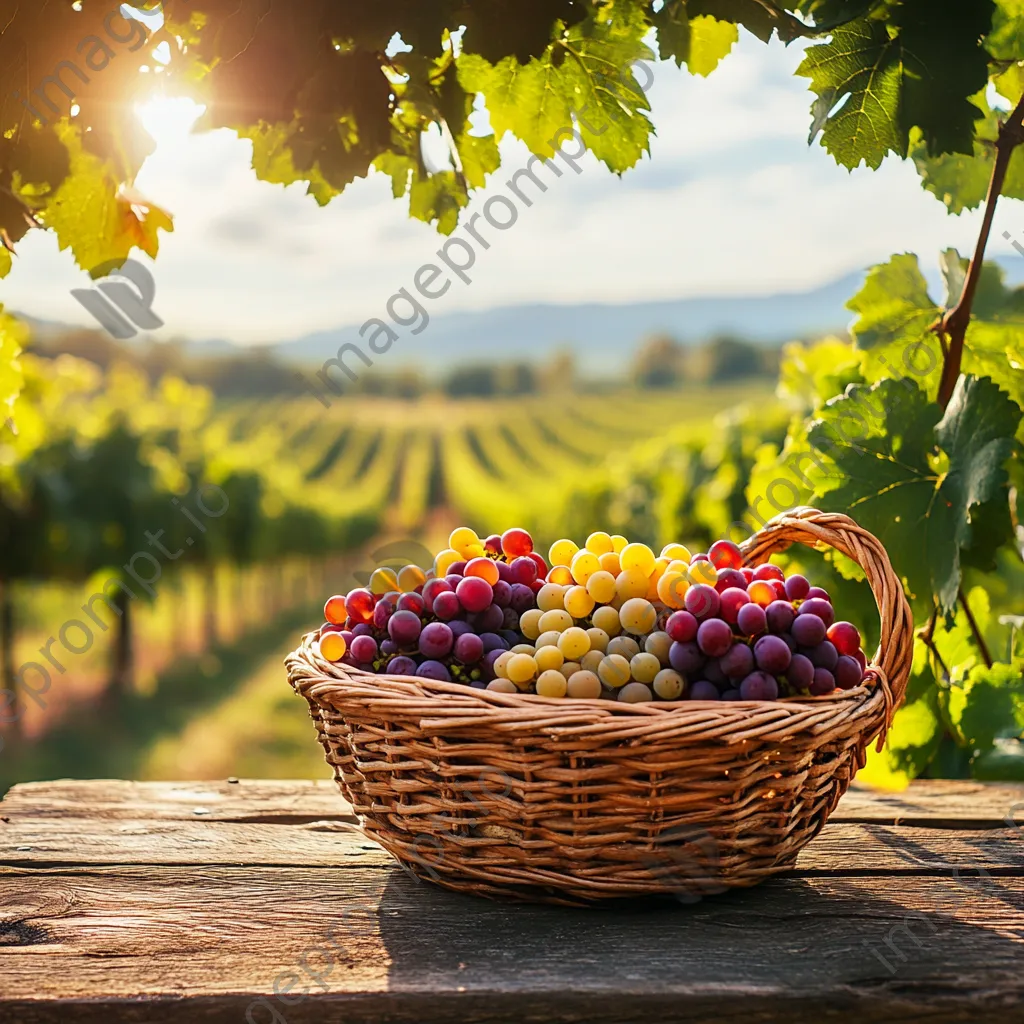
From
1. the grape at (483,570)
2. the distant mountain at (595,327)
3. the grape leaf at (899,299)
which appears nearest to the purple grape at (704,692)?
the grape at (483,570)

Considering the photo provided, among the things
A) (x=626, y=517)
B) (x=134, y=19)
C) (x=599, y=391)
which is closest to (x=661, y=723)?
(x=134, y=19)

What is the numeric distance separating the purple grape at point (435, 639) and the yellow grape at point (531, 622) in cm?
10

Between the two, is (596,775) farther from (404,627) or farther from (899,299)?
(899,299)

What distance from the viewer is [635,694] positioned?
3.94ft

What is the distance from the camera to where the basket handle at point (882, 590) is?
1284 mm

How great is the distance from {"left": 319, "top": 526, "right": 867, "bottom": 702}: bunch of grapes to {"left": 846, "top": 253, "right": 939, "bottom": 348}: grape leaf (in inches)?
30.8

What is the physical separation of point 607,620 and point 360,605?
1.18 feet

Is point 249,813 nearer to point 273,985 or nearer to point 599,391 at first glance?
point 273,985

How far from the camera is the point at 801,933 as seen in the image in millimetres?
1181

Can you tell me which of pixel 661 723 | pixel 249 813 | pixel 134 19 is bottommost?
pixel 249 813

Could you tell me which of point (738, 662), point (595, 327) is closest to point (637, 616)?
point (738, 662)

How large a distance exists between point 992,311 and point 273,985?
1.74 m

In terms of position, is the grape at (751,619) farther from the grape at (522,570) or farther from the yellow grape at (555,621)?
the grape at (522,570)

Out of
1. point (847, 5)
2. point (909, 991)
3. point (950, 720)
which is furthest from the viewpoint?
point (950, 720)
